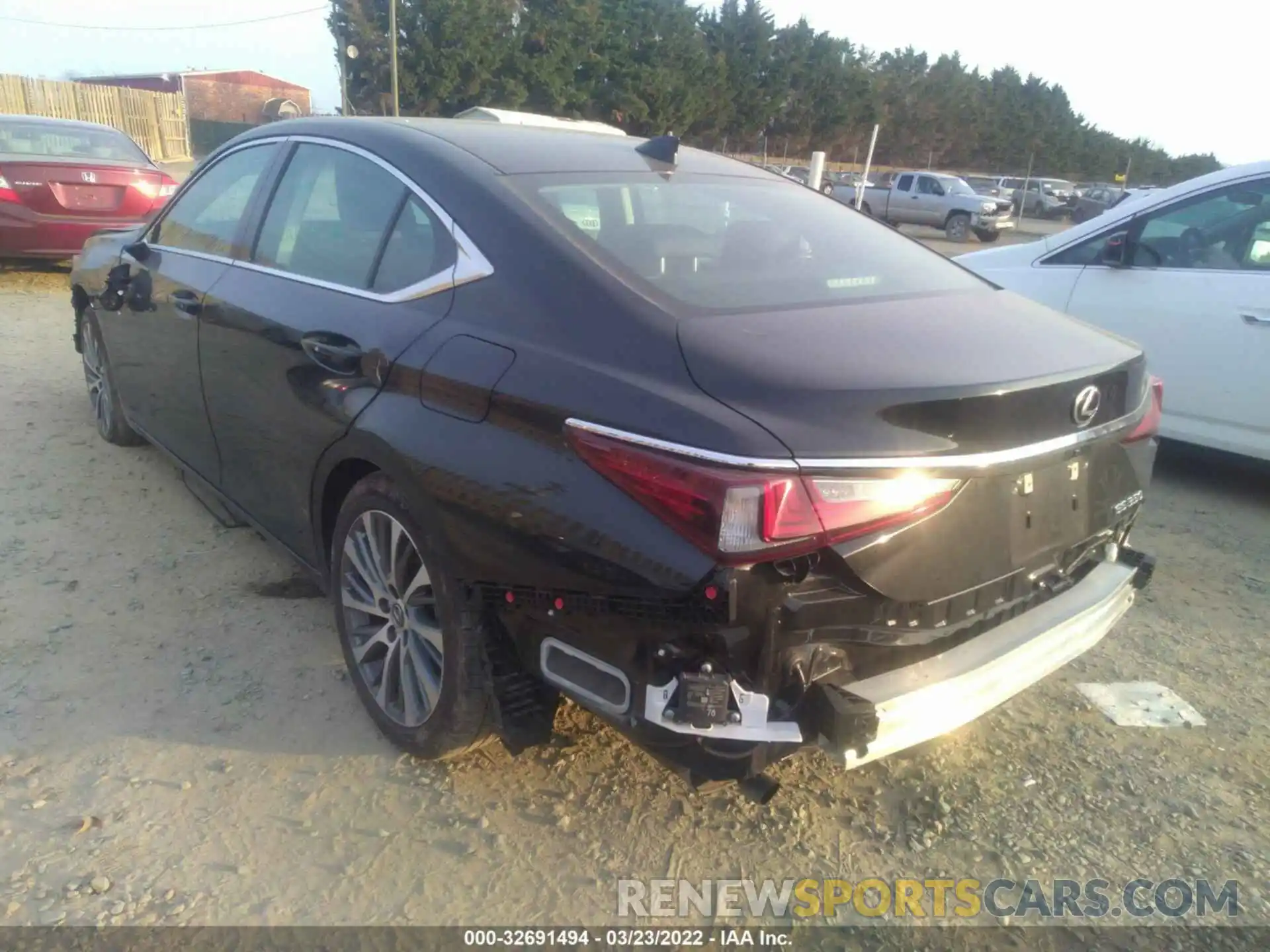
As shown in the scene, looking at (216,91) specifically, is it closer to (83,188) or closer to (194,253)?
(83,188)

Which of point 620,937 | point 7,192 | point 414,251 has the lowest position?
point 620,937

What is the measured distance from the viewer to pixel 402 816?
2.52 metres

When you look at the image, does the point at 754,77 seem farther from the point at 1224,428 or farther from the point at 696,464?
the point at 696,464

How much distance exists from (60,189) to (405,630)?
26.6ft

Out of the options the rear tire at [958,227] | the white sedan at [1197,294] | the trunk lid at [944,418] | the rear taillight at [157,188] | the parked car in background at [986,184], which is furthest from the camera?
the parked car in background at [986,184]

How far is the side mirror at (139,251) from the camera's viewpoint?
4.15 meters

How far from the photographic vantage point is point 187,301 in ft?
11.9

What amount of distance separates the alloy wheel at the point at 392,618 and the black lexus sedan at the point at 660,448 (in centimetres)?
1

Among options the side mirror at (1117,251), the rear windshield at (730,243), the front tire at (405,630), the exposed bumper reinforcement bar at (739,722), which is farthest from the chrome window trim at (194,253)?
the side mirror at (1117,251)

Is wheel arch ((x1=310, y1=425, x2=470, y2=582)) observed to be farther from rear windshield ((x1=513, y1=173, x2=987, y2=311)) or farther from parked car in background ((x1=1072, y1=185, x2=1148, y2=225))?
parked car in background ((x1=1072, y1=185, x2=1148, y2=225))

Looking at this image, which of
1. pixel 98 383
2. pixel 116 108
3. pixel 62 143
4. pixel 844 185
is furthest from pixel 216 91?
Answer: pixel 98 383

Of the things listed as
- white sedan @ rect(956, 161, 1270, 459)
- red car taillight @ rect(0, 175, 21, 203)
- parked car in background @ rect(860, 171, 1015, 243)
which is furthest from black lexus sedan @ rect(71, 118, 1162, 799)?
parked car in background @ rect(860, 171, 1015, 243)

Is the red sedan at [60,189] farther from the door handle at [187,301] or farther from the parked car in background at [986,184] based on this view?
the parked car in background at [986,184]

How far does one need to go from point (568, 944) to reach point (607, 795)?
0.51 m
